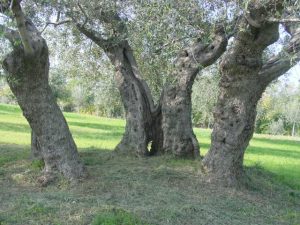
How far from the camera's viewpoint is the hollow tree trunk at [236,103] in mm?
10992

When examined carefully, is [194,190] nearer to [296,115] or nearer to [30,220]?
[30,220]

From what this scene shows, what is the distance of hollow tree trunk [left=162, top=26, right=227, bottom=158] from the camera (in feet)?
45.4

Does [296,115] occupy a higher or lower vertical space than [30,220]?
higher

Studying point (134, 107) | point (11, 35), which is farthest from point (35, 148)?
point (11, 35)

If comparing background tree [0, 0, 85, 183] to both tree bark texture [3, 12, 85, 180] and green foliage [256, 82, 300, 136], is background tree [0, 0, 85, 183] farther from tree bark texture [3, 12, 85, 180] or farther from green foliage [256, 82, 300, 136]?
green foliage [256, 82, 300, 136]

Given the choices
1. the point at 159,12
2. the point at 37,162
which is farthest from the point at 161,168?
the point at 159,12

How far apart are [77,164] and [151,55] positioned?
11.8 feet

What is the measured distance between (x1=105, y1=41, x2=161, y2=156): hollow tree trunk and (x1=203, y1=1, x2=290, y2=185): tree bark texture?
9.83 ft

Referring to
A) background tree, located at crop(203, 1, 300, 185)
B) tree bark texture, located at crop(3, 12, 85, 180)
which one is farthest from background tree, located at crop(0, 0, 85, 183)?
background tree, located at crop(203, 1, 300, 185)

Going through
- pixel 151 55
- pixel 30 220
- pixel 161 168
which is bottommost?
pixel 30 220

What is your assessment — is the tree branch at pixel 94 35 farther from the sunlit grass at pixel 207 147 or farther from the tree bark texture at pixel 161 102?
the sunlit grass at pixel 207 147

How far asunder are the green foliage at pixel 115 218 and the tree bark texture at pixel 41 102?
2.46 meters

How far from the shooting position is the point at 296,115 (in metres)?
78.9

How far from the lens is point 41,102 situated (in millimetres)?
10891
